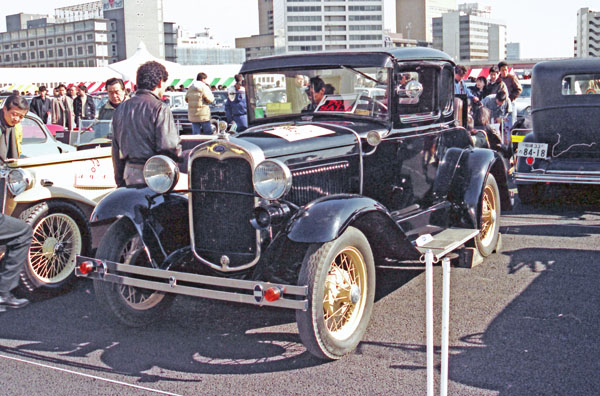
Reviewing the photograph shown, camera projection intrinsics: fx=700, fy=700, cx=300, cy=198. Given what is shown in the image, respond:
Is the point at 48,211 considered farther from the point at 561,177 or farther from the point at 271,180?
the point at 561,177

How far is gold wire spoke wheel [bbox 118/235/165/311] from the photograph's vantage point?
16.3ft

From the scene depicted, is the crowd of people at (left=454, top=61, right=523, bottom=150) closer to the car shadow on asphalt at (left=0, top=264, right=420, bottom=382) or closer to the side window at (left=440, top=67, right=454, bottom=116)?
the side window at (left=440, top=67, right=454, bottom=116)

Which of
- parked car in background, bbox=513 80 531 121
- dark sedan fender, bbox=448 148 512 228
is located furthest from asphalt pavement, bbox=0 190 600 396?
parked car in background, bbox=513 80 531 121

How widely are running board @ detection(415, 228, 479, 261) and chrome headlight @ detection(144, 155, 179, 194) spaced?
1.83 meters

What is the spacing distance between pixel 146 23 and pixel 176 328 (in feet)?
452

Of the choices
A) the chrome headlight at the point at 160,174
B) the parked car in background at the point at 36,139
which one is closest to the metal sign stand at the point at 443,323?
the chrome headlight at the point at 160,174

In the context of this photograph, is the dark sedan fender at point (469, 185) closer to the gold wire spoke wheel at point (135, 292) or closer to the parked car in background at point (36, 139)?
the gold wire spoke wheel at point (135, 292)

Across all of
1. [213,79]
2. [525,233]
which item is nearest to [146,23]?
[213,79]

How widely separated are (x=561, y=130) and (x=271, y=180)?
19.4ft

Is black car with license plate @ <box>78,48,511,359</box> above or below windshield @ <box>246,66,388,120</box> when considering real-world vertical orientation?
below

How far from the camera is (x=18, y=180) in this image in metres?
5.87

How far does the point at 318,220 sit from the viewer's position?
14.0 feet

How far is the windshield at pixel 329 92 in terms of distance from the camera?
5.52m

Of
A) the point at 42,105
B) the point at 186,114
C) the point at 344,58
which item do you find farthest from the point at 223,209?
the point at 42,105
